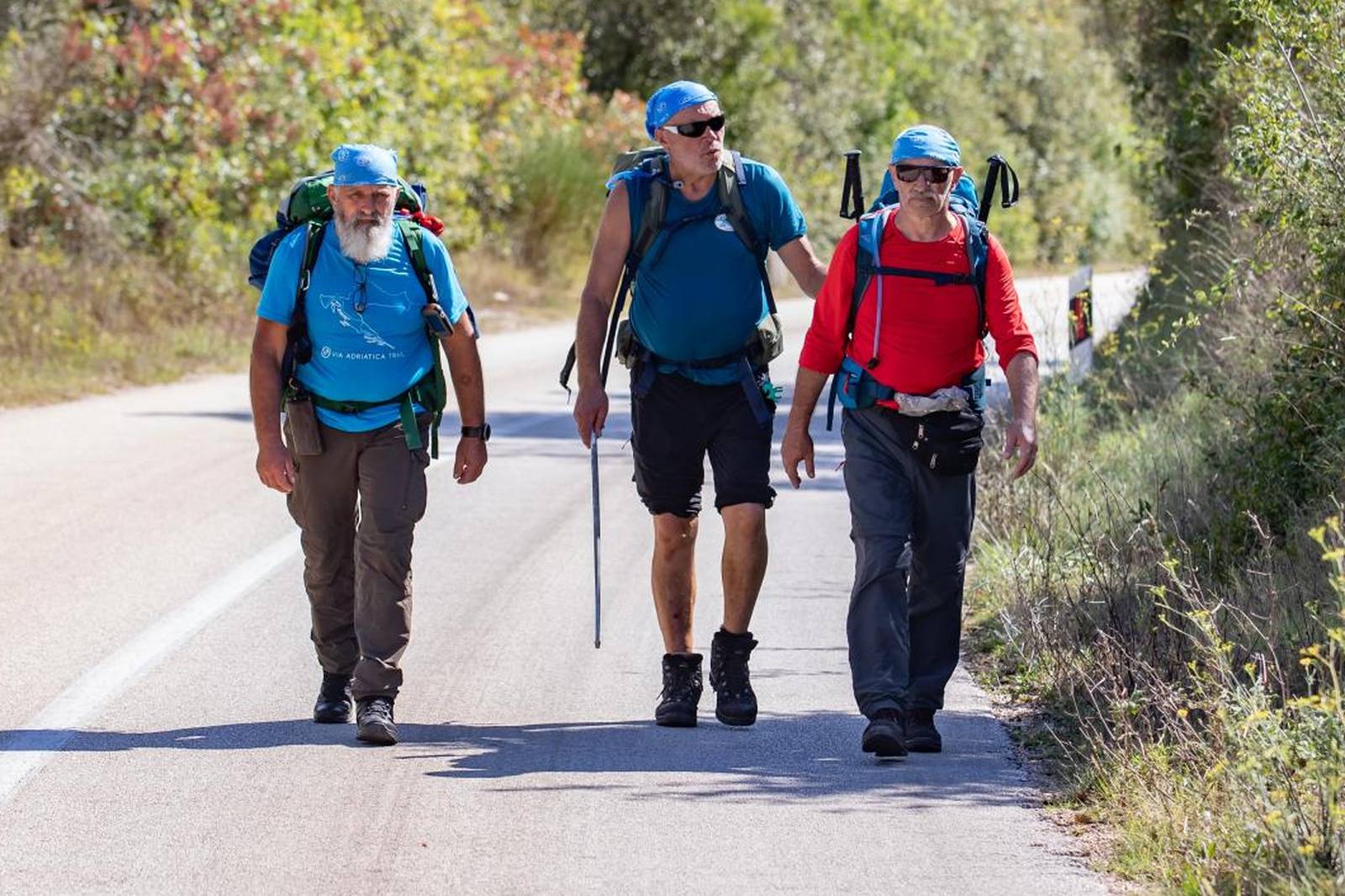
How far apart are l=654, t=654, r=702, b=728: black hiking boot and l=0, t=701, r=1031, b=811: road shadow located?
0.05 meters

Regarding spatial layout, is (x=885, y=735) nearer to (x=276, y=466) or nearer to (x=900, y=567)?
(x=900, y=567)

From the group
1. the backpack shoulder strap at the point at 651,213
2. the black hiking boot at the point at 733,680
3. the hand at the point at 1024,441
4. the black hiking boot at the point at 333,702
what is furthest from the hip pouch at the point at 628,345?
the black hiking boot at the point at 333,702

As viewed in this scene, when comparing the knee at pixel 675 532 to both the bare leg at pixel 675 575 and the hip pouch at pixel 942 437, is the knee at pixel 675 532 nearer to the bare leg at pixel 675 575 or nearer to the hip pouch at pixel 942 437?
the bare leg at pixel 675 575

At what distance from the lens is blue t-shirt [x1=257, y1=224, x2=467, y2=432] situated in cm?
729

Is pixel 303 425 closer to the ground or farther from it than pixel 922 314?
closer to the ground

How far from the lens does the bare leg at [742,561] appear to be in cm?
759

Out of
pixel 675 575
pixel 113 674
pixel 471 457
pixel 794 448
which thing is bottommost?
pixel 113 674

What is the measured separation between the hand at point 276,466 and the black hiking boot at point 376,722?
0.73 metres

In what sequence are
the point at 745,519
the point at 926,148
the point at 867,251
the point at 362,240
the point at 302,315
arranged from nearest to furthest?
the point at 926,148
the point at 867,251
the point at 362,240
the point at 302,315
the point at 745,519

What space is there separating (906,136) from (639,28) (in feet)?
112

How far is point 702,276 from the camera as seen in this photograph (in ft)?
24.3

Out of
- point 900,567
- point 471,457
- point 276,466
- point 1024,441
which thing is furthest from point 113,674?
point 1024,441

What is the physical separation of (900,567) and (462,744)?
4.68 ft

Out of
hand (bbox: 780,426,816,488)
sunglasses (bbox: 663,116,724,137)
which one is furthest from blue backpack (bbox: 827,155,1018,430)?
sunglasses (bbox: 663,116,724,137)
